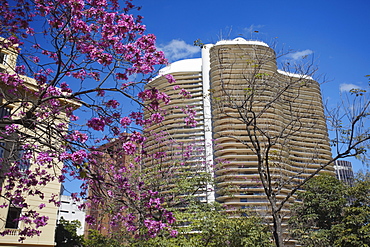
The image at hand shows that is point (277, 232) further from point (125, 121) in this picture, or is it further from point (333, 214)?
point (333, 214)

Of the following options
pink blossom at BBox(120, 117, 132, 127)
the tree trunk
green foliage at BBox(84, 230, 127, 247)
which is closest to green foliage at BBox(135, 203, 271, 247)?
green foliage at BBox(84, 230, 127, 247)

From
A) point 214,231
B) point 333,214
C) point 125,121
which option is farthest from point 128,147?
point 333,214

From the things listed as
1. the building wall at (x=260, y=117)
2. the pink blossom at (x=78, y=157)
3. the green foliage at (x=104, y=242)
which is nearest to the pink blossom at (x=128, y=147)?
the pink blossom at (x=78, y=157)

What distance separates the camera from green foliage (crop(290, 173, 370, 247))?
13.2m

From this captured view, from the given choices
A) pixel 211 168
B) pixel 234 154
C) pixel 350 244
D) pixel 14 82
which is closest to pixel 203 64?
pixel 234 154

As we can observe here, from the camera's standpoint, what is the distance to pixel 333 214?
1614 centimetres

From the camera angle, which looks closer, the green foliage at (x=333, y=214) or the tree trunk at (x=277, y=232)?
the tree trunk at (x=277, y=232)

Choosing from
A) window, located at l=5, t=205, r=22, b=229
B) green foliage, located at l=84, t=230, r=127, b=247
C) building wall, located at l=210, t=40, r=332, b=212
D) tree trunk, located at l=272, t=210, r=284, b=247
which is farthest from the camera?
window, located at l=5, t=205, r=22, b=229

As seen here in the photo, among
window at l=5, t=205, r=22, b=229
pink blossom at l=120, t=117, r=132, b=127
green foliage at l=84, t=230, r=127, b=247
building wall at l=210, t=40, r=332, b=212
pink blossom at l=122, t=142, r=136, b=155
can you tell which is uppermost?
building wall at l=210, t=40, r=332, b=212

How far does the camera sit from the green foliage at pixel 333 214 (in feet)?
43.3

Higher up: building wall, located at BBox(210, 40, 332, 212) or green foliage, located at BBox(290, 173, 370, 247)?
building wall, located at BBox(210, 40, 332, 212)

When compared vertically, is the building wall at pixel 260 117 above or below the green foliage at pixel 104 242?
above

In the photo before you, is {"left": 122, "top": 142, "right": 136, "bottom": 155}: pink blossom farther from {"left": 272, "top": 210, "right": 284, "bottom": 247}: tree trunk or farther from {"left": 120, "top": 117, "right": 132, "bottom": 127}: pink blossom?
{"left": 272, "top": 210, "right": 284, "bottom": 247}: tree trunk

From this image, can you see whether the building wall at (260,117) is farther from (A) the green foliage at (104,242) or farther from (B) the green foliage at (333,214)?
(A) the green foliage at (104,242)
